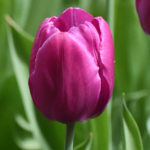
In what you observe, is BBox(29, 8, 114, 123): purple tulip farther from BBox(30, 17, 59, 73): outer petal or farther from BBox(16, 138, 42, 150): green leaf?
→ BBox(16, 138, 42, 150): green leaf

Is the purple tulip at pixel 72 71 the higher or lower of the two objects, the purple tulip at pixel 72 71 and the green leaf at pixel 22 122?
the higher

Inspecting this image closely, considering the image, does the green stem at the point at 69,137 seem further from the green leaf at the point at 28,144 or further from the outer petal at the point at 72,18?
the green leaf at the point at 28,144

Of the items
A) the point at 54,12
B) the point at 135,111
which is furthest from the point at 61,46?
the point at 54,12

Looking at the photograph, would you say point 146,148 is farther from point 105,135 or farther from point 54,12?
point 54,12

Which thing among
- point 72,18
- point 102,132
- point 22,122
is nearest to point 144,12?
point 72,18

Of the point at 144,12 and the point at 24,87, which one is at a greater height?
the point at 144,12

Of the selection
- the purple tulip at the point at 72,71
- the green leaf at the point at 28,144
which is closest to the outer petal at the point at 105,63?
the purple tulip at the point at 72,71

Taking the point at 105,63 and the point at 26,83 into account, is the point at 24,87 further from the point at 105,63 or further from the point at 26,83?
the point at 105,63
